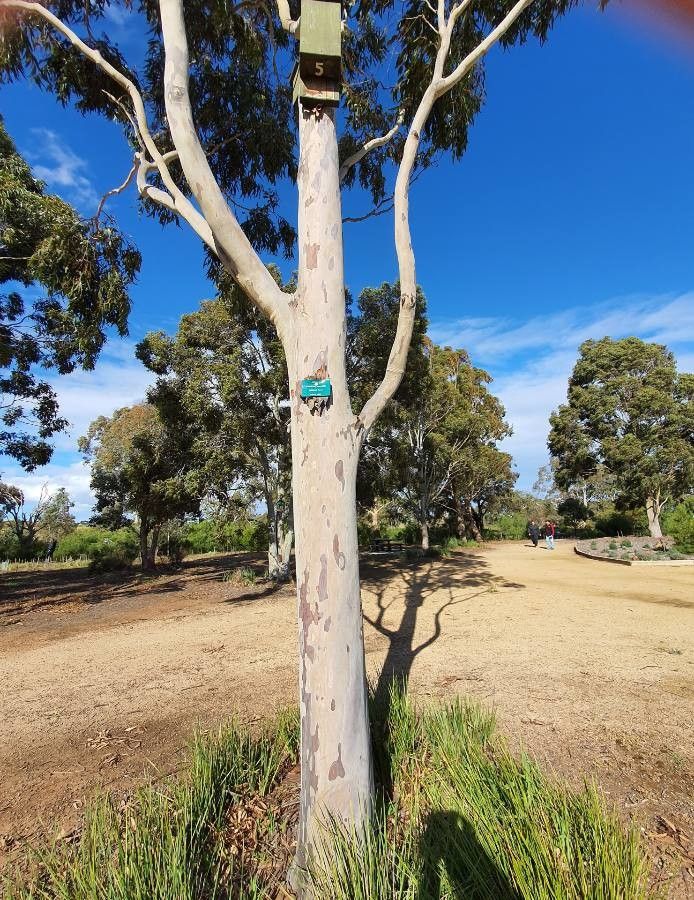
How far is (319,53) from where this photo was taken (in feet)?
7.80

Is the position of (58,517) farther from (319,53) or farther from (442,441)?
(319,53)

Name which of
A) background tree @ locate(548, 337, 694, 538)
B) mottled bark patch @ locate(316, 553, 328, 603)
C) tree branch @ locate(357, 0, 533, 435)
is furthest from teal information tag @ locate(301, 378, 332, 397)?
background tree @ locate(548, 337, 694, 538)

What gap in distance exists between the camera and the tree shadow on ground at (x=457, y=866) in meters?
1.62

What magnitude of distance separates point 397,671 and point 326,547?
3.26 metres

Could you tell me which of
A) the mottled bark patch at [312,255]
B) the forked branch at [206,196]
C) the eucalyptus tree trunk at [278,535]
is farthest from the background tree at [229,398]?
the mottled bark patch at [312,255]

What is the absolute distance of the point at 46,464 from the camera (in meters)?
12.7

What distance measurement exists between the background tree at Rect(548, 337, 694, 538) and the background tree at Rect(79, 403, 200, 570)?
19.2 m

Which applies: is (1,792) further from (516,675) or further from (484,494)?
(484,494)

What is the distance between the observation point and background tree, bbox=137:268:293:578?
1004 cm

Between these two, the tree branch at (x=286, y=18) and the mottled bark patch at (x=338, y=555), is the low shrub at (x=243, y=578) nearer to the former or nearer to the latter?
the mottled bark patch at (x=338, y=555)

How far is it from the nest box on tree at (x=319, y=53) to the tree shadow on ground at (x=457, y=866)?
12.1 feet

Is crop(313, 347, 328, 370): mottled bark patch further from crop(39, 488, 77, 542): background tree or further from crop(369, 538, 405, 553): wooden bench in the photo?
crop(39, 488, 77, 542): background tree


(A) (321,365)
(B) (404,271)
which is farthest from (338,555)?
(B) (404,271)

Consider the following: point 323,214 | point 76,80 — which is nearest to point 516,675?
point 323,214
